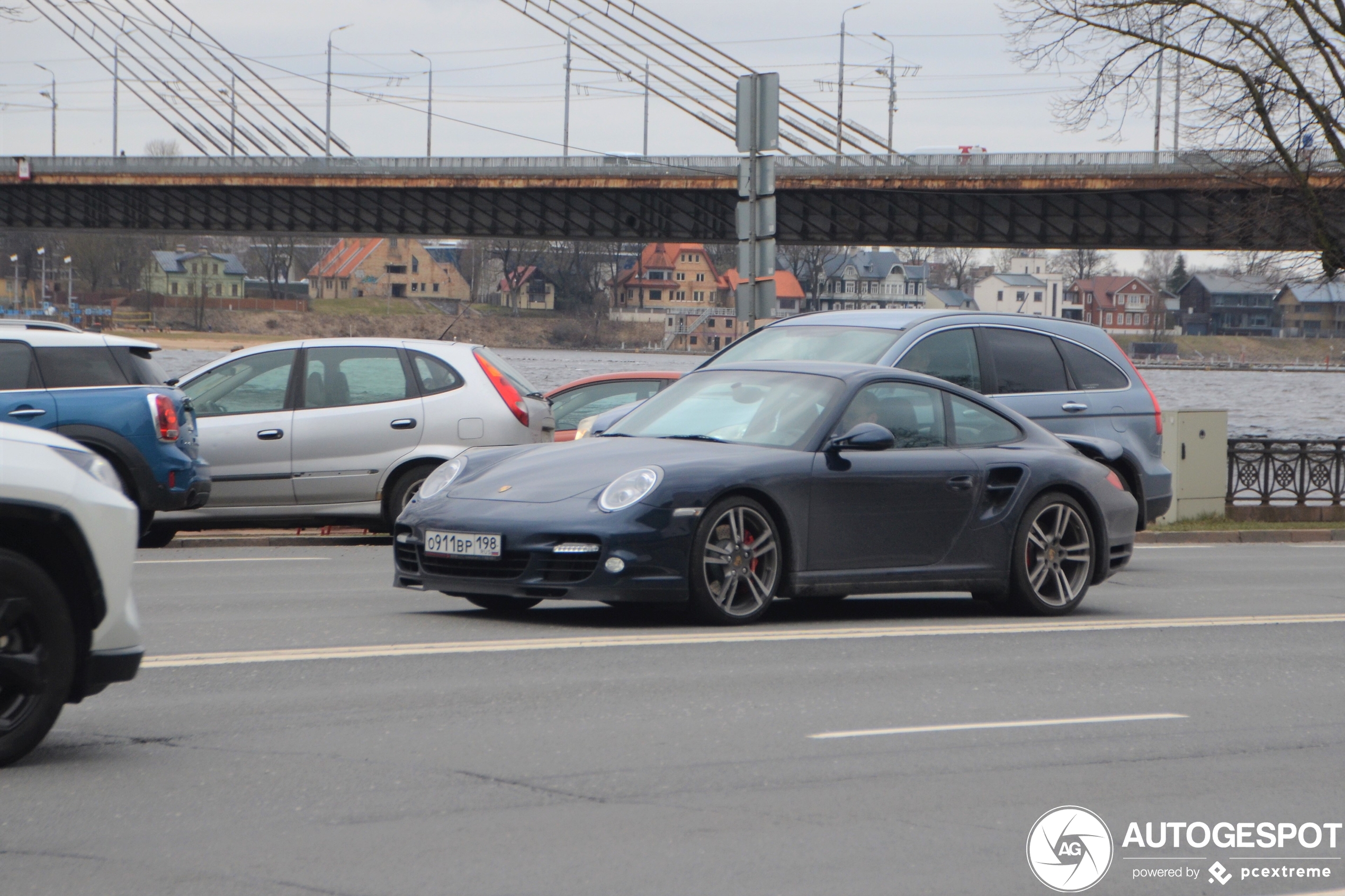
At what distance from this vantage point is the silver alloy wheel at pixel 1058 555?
940 centimetres

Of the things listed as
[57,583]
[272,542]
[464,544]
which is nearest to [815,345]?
[464,544]

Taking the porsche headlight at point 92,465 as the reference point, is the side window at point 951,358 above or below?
above

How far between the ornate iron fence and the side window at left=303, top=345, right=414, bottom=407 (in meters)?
13.1

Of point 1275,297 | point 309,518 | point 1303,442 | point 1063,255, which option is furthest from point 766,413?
point 1063,255

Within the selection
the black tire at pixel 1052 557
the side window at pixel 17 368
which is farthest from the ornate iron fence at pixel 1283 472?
the side window at pixel 17 368

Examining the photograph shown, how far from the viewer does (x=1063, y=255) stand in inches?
4582

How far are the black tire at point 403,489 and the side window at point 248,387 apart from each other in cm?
109

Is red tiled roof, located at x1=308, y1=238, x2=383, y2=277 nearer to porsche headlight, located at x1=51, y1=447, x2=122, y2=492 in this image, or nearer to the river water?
the river water

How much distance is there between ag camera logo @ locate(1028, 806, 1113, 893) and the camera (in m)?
4.40

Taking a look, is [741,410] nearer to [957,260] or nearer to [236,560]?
[236,560]

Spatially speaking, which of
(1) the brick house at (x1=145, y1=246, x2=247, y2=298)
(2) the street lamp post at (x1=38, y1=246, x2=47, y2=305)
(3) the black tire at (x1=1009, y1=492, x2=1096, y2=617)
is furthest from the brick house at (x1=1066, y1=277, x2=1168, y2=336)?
(3) the black tire at (x1=1009, y1=492, x2=1096, y2=617)

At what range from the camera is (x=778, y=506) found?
8297 millimetres

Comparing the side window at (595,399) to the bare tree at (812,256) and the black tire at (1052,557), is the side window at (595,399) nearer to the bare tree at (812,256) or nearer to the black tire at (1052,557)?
the black tire at (1052,557)

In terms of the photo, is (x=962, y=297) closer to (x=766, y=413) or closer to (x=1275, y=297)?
(x=1275, y=297)
